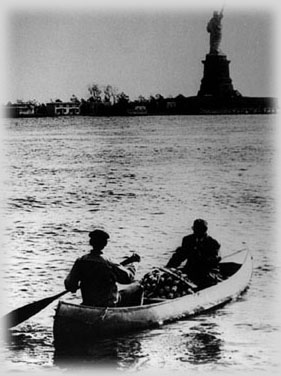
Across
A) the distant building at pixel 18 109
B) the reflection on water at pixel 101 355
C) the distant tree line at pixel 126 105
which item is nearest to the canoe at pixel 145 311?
the reflection on water at pixel 101 355

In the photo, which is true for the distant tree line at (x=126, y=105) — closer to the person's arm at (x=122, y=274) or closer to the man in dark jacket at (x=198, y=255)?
the man in dark jacket at (x=198, y=255)

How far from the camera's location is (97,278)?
3004 millimetres

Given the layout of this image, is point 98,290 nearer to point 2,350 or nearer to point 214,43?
point 2,350

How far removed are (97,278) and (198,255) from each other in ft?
1.75

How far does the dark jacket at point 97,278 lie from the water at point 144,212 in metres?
0.16

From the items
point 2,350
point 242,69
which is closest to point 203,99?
point 242,69

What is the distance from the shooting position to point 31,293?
10.4 ft

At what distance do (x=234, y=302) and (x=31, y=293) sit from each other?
0.90 m

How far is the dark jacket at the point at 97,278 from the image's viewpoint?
2.99 m

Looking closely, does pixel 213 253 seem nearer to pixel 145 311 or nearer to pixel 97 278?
pixel 145 311

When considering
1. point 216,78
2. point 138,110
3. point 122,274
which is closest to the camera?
point 122,274

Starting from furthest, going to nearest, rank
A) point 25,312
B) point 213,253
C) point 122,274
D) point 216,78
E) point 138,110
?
point 138,110, point 213,253, point 216,78, point 25,312, point 122,274

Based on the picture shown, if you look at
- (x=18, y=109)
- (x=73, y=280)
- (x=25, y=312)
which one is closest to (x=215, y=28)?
(x=18, y=109)

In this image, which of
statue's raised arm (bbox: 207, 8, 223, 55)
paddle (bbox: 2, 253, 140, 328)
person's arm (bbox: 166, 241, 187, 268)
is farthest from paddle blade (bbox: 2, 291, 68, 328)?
statue's raised arm (bbox: 207, 8, 223, 55)
